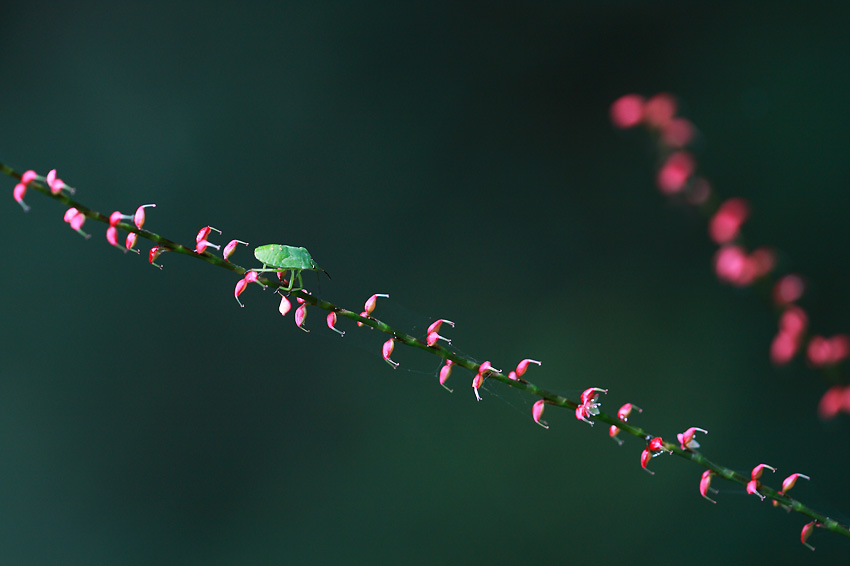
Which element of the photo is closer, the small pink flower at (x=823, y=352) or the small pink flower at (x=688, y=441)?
the small pink flower at (x=688, y=441)

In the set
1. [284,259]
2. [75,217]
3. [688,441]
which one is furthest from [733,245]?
[75,217]

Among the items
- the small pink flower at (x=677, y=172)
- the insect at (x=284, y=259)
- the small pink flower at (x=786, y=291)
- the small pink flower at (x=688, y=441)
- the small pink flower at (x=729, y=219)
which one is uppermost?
the small pink flower at (x=677, y=172)

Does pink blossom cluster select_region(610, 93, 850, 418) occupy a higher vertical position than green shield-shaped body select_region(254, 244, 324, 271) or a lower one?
higher

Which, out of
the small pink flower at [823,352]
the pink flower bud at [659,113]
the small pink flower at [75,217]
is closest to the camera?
the small pink flower at [75,217]

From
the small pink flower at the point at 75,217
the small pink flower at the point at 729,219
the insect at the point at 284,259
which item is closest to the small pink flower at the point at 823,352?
the small pink flower at the point at 729,219

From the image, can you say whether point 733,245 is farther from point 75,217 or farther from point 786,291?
point 75,217

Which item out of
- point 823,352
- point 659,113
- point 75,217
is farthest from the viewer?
point 659,113

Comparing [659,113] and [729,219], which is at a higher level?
[659,113]

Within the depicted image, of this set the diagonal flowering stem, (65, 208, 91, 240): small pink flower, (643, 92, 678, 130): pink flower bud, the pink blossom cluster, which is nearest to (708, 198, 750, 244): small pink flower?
the pink blossom cluster

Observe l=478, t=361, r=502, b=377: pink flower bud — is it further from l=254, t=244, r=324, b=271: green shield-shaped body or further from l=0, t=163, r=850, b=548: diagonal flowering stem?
l=254, t=244, r=324, b=271: green shield-shaped body

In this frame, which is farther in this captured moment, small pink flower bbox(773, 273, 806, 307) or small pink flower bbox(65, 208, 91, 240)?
small pink flower bbox(773, 273, 806, 307)

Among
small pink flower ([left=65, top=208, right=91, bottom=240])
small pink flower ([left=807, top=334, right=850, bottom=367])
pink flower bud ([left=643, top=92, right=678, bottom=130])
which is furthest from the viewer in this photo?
pink flower bud ([left=643, top=92, right=678, bottom=130])

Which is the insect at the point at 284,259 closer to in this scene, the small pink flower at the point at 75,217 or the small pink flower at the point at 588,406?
the small pink flower at the point at 75,217
